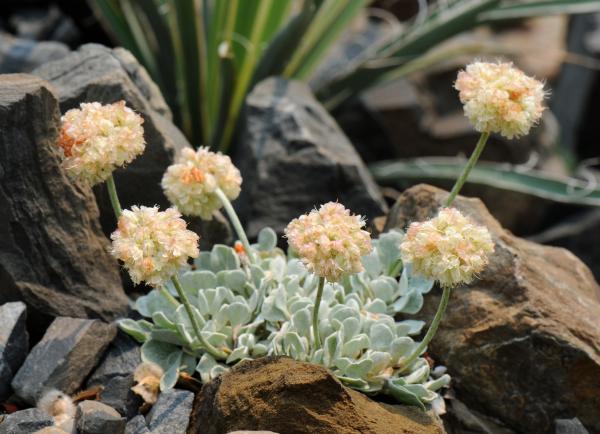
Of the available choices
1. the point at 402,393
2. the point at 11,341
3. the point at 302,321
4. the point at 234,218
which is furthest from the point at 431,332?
the point at 11,341

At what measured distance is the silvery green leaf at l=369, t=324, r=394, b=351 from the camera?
2.32 meters

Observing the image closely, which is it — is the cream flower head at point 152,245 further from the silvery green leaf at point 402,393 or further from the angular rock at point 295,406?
the silvery green leaf at point 402,393

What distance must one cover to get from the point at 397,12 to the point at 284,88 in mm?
3216

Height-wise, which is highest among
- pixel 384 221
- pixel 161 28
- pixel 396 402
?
pixel 161 28

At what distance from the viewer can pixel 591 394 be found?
2.41 m

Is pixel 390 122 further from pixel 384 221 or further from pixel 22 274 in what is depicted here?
pixel 22 274

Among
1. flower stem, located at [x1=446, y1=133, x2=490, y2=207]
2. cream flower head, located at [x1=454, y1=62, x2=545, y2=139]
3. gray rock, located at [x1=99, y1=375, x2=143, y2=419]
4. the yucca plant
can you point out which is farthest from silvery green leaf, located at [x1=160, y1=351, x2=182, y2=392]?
the yucca plant

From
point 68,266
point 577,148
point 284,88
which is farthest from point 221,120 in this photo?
point 577,148

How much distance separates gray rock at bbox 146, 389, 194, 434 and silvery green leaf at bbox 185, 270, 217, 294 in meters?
0.36

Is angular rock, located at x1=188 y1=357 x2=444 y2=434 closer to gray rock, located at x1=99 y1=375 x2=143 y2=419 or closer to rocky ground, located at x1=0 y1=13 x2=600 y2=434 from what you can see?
rocky ground, located at x1=0 y1=13 x2=600 y2=434

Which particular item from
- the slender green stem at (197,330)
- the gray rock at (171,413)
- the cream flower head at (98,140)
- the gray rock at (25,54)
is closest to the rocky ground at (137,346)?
the gray rock at (171,413)

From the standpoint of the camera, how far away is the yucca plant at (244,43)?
12.2 ft

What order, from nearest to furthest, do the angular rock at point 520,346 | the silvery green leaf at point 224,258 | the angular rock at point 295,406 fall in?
the angular rock at point 295,406, the angular rock at point 520,346, the silvery green leaf at point 224,258

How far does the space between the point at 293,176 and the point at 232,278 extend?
709mm
